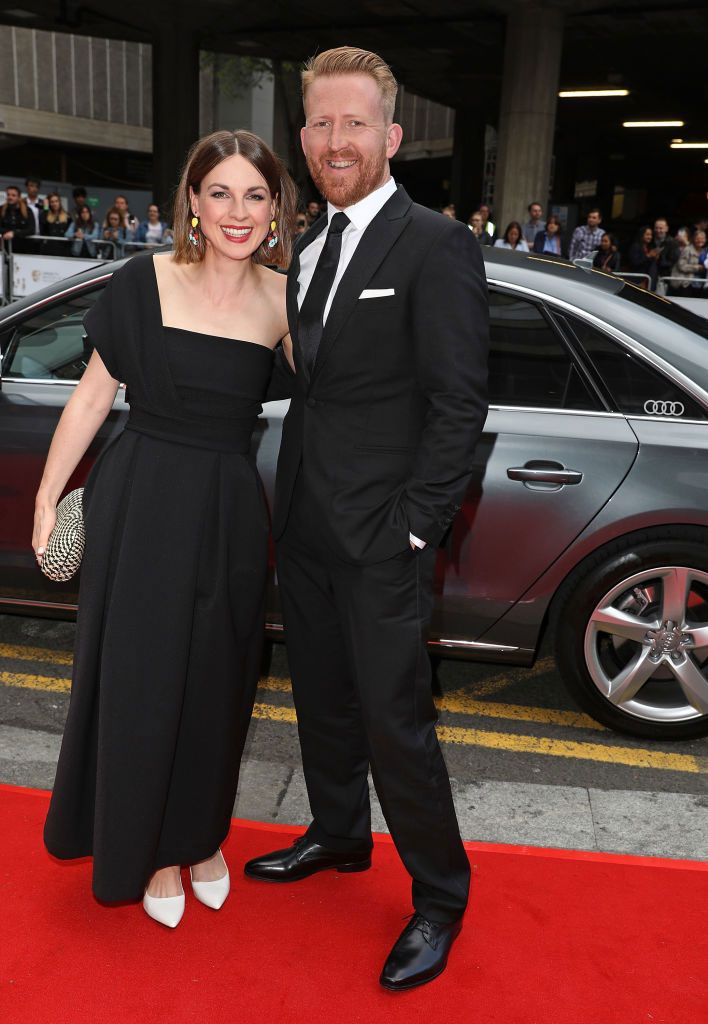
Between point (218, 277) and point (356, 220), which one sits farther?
point (218, 277)

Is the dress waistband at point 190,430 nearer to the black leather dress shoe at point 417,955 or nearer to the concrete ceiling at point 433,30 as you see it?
the black leather dress shoe at point 417,955

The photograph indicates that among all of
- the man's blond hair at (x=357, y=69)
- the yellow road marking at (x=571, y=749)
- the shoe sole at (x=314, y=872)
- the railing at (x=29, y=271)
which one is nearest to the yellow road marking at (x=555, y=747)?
the yellow road marking at (x=571, y=749)

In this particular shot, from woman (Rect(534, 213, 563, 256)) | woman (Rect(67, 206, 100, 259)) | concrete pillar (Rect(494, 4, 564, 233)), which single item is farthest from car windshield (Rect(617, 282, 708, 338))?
concrete pillar (Rect(494, 4, 564, 233))

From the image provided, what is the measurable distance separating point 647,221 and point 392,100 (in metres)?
40.9

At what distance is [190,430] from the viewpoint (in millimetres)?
2348

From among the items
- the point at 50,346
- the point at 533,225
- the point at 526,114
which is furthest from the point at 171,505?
the point at 526,114

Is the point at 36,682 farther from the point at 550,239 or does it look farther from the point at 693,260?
the point at 693,260

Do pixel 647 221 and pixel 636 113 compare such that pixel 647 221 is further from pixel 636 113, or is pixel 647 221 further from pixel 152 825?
pixel 152 825

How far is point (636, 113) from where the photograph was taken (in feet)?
96.9

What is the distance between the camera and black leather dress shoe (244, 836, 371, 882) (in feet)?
9.13

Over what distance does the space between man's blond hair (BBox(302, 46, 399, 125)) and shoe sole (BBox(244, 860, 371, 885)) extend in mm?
1909

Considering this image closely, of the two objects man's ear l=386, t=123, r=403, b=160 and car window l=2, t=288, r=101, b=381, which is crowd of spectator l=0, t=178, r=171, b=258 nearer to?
car window l=2, t=288, r=101, b=381

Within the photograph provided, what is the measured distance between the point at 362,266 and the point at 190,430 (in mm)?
542

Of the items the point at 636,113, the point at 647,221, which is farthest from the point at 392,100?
the point at 647,221
